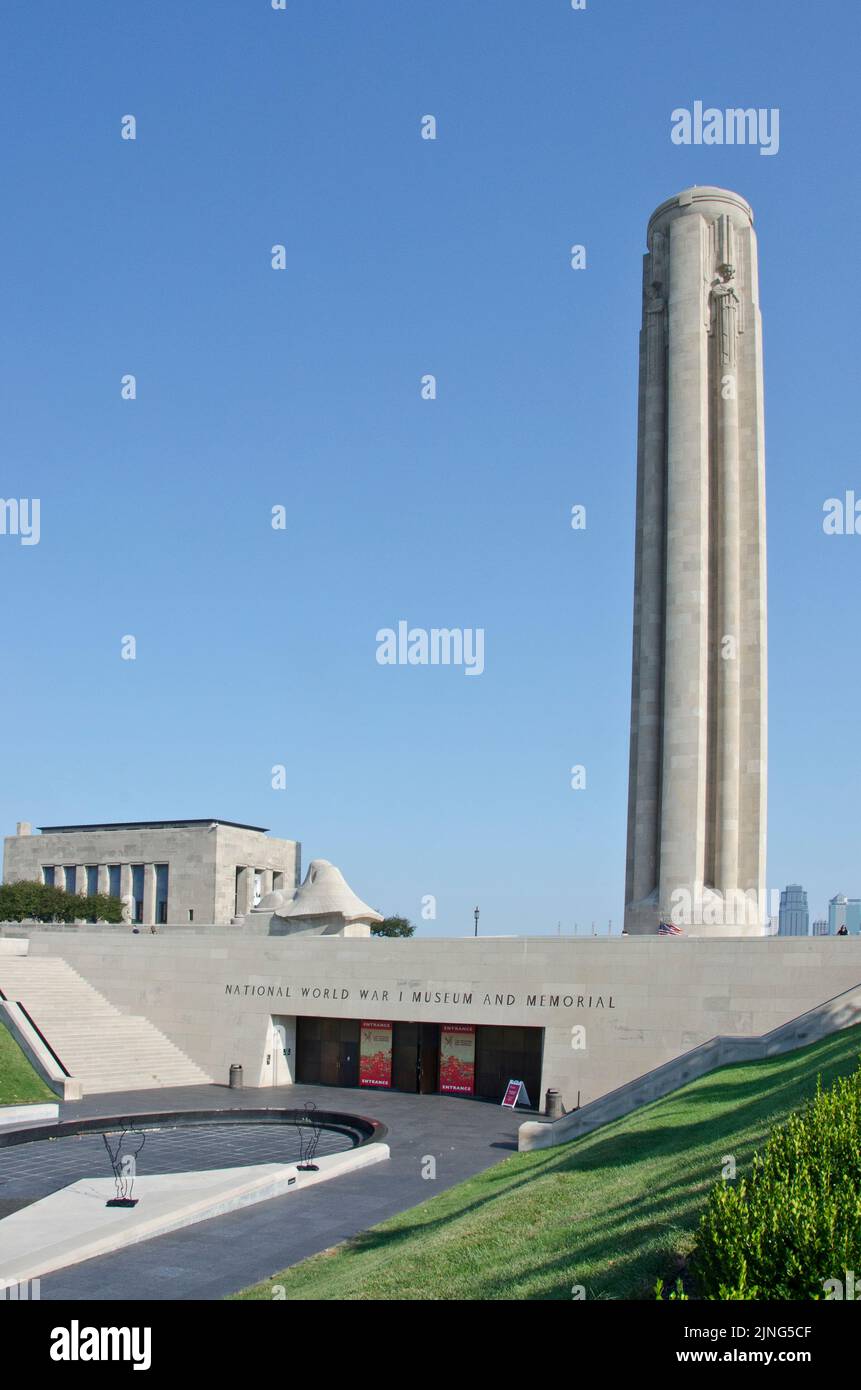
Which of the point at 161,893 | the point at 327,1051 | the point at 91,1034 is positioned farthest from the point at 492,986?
the point at 161,893

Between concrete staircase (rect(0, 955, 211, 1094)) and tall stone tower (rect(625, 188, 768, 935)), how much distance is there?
1618 centimetres

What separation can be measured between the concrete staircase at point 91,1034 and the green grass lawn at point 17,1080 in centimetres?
129

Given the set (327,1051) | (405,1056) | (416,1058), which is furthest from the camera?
(327,1051)

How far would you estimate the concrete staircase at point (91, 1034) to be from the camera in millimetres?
36062

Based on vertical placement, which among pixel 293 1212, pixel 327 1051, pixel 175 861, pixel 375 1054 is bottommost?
pixel 327 1051

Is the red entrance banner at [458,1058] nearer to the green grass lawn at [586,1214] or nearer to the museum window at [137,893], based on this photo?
the green grass lawn at [586,1214]

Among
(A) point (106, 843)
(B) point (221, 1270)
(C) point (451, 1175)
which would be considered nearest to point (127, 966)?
(C) point (451, 1175)

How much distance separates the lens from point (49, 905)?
65.2m

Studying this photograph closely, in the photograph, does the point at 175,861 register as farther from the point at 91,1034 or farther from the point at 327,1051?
the point at 327,1051

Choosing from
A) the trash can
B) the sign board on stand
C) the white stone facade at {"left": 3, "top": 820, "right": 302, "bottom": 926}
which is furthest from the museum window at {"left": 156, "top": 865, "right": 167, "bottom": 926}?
the trash can

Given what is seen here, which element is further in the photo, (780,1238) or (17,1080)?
(17,1080)

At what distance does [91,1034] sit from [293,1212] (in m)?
20.9

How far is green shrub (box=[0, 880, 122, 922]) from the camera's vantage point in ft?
212
